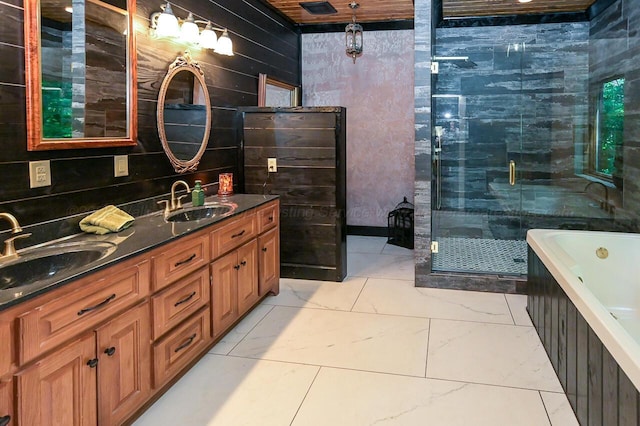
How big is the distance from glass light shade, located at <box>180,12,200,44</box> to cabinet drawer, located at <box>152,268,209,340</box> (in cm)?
158

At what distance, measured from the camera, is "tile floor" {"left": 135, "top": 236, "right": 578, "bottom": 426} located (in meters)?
2.32

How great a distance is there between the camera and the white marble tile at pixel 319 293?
12.6 ft

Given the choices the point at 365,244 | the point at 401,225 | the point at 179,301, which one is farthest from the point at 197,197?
the point at 401,225

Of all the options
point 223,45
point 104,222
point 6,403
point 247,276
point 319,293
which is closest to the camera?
point 6,403

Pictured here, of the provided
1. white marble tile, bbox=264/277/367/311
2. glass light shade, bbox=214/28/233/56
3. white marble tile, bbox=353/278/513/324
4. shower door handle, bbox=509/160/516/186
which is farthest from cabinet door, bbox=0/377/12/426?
shower door handle, bbox=509/160/516/186

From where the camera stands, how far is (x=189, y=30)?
329 cm

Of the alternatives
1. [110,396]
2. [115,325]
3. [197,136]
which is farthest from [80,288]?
[197,136]

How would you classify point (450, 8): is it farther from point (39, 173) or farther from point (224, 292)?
point (39, 173)

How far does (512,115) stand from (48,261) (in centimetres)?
475

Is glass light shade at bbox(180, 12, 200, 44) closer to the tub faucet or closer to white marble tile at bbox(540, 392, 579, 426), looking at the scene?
the tub faucet

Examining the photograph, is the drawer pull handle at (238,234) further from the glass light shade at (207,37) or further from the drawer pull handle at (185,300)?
the glass light shade at (207,37)

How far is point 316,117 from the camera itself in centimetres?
430

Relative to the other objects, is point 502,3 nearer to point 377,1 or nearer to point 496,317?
point 377,1

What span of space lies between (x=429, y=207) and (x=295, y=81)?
8.58ft
